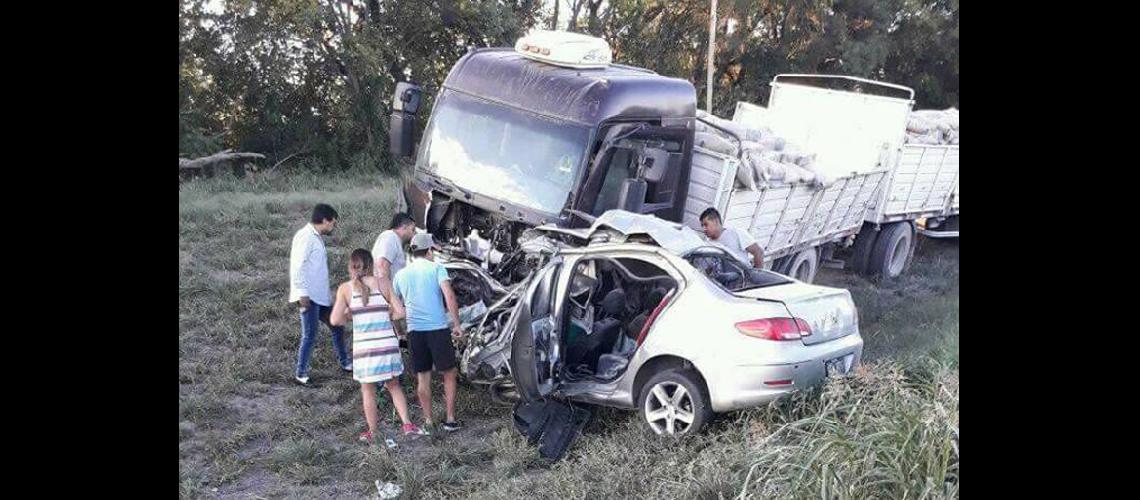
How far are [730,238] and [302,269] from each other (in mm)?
3476

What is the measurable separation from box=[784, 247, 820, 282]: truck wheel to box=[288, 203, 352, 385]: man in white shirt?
18.4 ft

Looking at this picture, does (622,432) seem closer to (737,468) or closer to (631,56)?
(737,468)

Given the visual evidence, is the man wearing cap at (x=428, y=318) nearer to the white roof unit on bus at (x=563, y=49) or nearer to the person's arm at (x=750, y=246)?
the white roof unit on bus at (x=563, y=49)

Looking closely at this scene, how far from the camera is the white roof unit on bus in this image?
8.47 m

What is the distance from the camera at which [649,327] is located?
622cm

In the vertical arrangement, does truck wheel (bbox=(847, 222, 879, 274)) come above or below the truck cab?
below

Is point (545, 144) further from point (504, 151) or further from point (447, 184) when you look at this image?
point (447, 184)

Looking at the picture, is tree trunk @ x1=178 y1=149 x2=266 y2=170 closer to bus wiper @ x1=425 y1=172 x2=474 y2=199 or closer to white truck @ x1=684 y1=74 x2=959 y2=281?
white truck @ x1=684 y1=74 x2=959 y2=281

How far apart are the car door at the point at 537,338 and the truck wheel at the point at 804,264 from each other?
204 inches

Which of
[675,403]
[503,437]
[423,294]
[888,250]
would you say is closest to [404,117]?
[423,294]

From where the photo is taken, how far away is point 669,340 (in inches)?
239

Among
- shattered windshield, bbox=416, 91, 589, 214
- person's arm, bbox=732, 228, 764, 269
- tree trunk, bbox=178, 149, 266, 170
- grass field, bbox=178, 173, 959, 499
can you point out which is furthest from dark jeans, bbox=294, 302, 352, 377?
tree trunk, bbox=178, 149, 266, 170
